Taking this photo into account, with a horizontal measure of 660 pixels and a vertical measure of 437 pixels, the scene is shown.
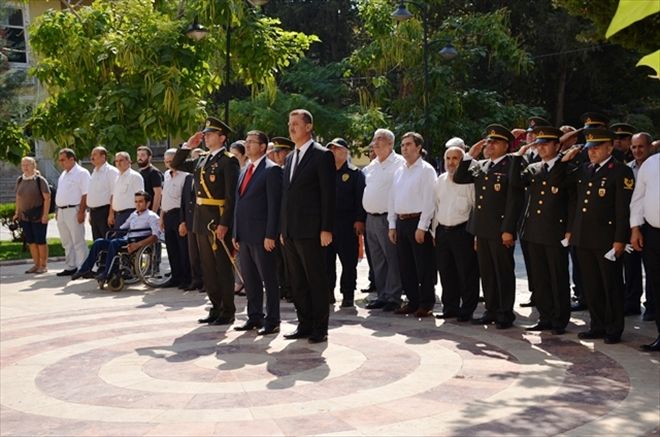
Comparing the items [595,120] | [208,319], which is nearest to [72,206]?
[208,319]

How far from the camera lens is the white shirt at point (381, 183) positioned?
9.93 m

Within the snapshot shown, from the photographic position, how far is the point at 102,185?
1333cm

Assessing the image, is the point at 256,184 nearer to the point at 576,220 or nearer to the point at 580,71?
the point at 576,220

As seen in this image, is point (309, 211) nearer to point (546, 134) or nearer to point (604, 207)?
point (546, 134)

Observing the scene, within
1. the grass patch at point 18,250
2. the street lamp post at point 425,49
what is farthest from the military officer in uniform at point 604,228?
the street lamp post at point 425,49

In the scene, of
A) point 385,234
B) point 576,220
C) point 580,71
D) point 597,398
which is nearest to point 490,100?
point 580,71

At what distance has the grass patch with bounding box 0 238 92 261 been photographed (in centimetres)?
1639

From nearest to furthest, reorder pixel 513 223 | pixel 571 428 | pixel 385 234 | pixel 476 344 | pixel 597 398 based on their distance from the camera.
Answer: pixel 571 428
pixel 597 398
pixel 476 344
pixel 513 223
pixel 385 234

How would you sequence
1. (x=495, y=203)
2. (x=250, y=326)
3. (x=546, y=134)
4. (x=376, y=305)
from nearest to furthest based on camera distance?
(x=546, y=134) < (x=495, y=203) < (x=250, y=326) < (x=376, y=305)

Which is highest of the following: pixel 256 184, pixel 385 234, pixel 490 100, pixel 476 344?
pixel 490 100

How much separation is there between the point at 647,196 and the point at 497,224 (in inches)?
59.2

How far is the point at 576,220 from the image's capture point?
790cm

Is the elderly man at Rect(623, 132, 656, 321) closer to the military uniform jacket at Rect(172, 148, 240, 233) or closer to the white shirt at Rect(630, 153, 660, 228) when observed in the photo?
the white shirt at Rect(630, 153, 660, 228)

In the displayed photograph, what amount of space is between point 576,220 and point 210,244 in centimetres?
370
